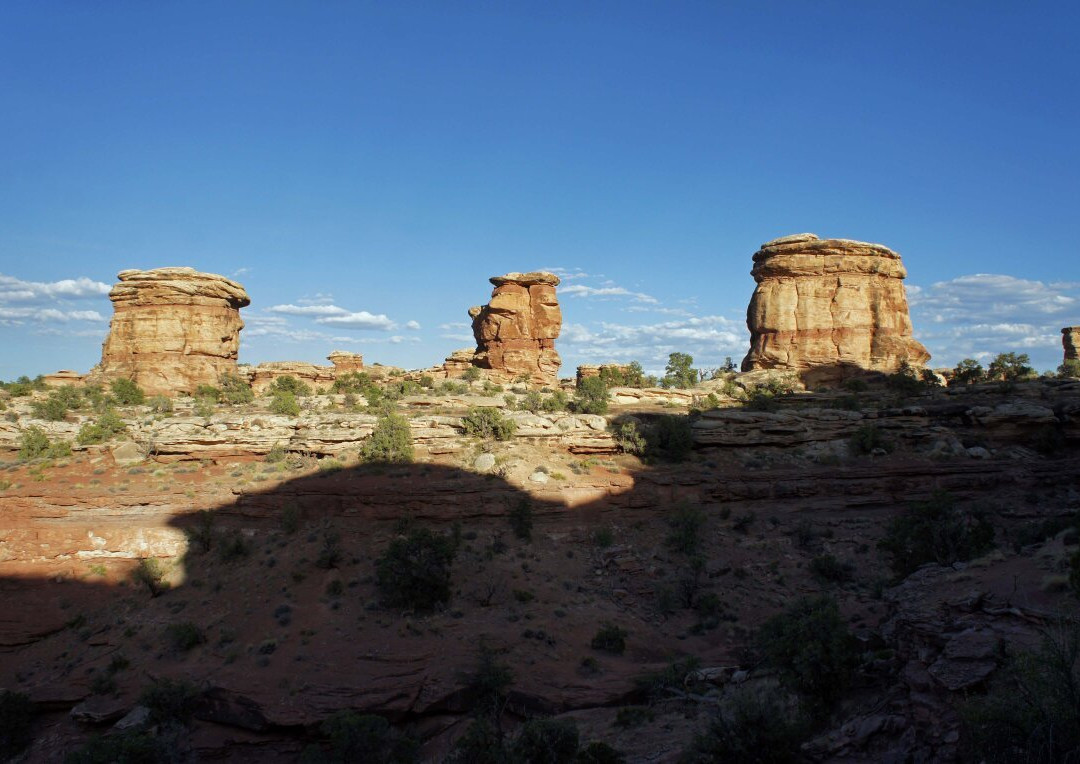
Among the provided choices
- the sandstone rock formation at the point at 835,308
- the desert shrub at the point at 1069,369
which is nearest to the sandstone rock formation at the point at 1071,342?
the desert shrub at the point at 1069,369

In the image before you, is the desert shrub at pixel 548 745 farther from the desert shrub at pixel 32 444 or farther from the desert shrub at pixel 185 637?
the desert shrub at pixel 32 444

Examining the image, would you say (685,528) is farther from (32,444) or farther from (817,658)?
(32,444)

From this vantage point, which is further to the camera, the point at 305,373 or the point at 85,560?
the point at 305,373

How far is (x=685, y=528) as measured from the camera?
22297mm

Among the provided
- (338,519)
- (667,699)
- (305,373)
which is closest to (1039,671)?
(667,699)

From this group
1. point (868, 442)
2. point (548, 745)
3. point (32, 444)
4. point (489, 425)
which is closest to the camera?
point (548, 745)

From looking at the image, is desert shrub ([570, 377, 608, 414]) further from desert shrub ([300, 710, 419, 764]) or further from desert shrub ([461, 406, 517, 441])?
desert shrub ([300, 710, 419, 764])

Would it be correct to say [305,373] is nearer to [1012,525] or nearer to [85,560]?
[85,560]

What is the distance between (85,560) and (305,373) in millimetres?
21016

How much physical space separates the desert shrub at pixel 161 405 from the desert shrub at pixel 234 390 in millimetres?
2813

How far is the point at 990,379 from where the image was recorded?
140 ft

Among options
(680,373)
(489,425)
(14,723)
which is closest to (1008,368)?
(680,373)

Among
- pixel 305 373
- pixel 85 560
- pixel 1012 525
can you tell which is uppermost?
pixel 305 373

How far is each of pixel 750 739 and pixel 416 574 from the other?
34.9 ft
